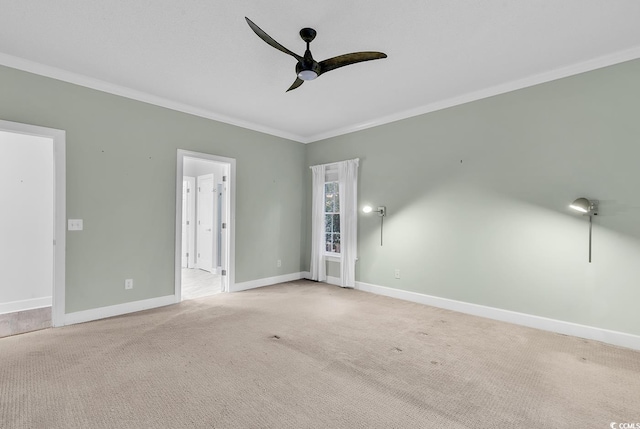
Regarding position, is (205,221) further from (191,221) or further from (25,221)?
(25,221)

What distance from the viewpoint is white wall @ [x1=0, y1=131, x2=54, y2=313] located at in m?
3.94

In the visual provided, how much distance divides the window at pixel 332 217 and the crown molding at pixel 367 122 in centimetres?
107

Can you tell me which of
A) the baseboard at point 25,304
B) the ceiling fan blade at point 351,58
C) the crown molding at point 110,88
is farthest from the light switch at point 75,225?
the ceiling fan blade at point 351,58

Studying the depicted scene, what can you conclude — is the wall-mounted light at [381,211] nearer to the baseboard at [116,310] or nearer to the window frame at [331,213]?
the window frame at [331,213]

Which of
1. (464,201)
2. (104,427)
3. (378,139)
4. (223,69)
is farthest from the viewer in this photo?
(378,139)

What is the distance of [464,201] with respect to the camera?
13.0 ft

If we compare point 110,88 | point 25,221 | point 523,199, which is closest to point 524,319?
point 523,199

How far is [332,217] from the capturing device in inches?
219

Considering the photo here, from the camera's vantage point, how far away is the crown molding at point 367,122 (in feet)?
9.80

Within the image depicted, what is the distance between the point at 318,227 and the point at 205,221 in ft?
8.94

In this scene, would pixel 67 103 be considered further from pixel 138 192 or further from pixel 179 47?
pixel 179 47

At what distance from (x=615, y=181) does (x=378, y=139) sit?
2860 millimetres

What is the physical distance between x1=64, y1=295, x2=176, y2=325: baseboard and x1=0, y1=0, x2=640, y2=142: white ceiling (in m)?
2.61

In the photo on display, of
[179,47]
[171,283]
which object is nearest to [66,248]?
[171,283]
